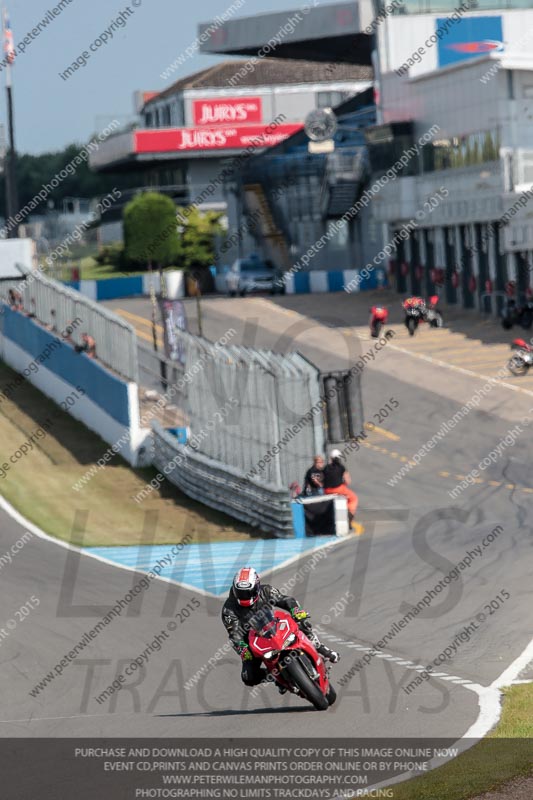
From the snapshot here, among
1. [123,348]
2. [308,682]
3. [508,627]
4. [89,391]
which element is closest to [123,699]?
[308,682]

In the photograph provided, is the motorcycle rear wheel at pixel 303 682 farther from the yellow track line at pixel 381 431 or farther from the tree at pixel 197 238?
the tree at pixel 197 238

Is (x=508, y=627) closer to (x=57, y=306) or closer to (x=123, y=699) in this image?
(x=123, y=699)

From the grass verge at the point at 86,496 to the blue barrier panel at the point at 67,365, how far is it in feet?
3.24

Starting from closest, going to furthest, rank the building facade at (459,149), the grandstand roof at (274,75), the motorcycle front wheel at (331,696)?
the motorcycle front wheel at (331,696) < the building facade at (459,149) < the grandstand roof at (274,75)

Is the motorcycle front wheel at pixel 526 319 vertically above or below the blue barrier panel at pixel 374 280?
below

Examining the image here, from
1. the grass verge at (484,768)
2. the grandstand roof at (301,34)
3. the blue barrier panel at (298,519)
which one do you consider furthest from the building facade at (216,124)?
the grass verge at (484,768)

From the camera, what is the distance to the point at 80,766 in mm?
9531

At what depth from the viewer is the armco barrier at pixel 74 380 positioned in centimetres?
3155

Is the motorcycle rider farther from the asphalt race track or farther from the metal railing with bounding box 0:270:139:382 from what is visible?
the metal railing with bounding box 0:270:139:382

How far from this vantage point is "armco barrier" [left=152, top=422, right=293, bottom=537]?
23344mm

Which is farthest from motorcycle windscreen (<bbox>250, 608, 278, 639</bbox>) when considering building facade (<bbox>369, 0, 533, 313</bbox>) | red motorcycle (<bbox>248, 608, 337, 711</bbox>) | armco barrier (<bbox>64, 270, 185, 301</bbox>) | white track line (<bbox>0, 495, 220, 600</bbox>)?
armco barrier (<bbox>64, 270, 185, 301</bbox>)

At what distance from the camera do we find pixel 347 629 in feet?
50.4

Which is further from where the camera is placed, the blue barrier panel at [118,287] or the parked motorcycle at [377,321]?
the blue barrier panel at [118,287]

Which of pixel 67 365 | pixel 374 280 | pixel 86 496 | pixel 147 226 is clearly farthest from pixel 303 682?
pixel 147 226
